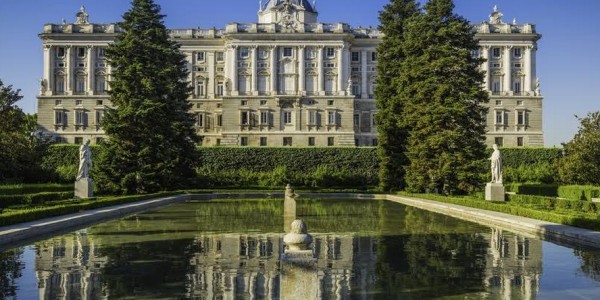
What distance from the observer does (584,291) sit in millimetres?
11352

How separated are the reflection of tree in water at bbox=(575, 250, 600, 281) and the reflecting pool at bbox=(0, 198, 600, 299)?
21 mm

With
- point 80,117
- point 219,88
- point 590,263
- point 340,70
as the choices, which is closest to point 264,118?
point 219,88

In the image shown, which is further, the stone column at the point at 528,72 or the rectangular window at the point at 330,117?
the stone column at the point at 528,72

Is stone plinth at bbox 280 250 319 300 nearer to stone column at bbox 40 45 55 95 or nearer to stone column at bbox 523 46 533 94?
stone column at bbox 40 45 55 95

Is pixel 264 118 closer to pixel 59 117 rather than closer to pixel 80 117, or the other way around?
pixel 80 117

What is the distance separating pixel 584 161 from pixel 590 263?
32389mm

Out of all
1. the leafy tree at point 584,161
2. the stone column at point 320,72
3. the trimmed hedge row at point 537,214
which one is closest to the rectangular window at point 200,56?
the stone column at point 320,72

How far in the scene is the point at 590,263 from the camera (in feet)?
46.5

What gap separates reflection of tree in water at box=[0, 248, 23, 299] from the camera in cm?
1113

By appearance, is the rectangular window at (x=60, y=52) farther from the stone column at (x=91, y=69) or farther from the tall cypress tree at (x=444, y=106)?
the tall cypress tree at (x=444, y=106)

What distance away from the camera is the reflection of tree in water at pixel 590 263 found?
1298 cm

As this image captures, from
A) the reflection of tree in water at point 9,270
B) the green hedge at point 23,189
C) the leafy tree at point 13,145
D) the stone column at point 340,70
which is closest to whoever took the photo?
the reflection of tree in water at point 9,270

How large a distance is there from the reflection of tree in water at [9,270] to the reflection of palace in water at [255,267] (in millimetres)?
427

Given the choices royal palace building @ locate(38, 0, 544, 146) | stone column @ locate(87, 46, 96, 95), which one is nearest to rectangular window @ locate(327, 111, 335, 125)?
royal palace building @ locate(38, 0, 544, 146)
